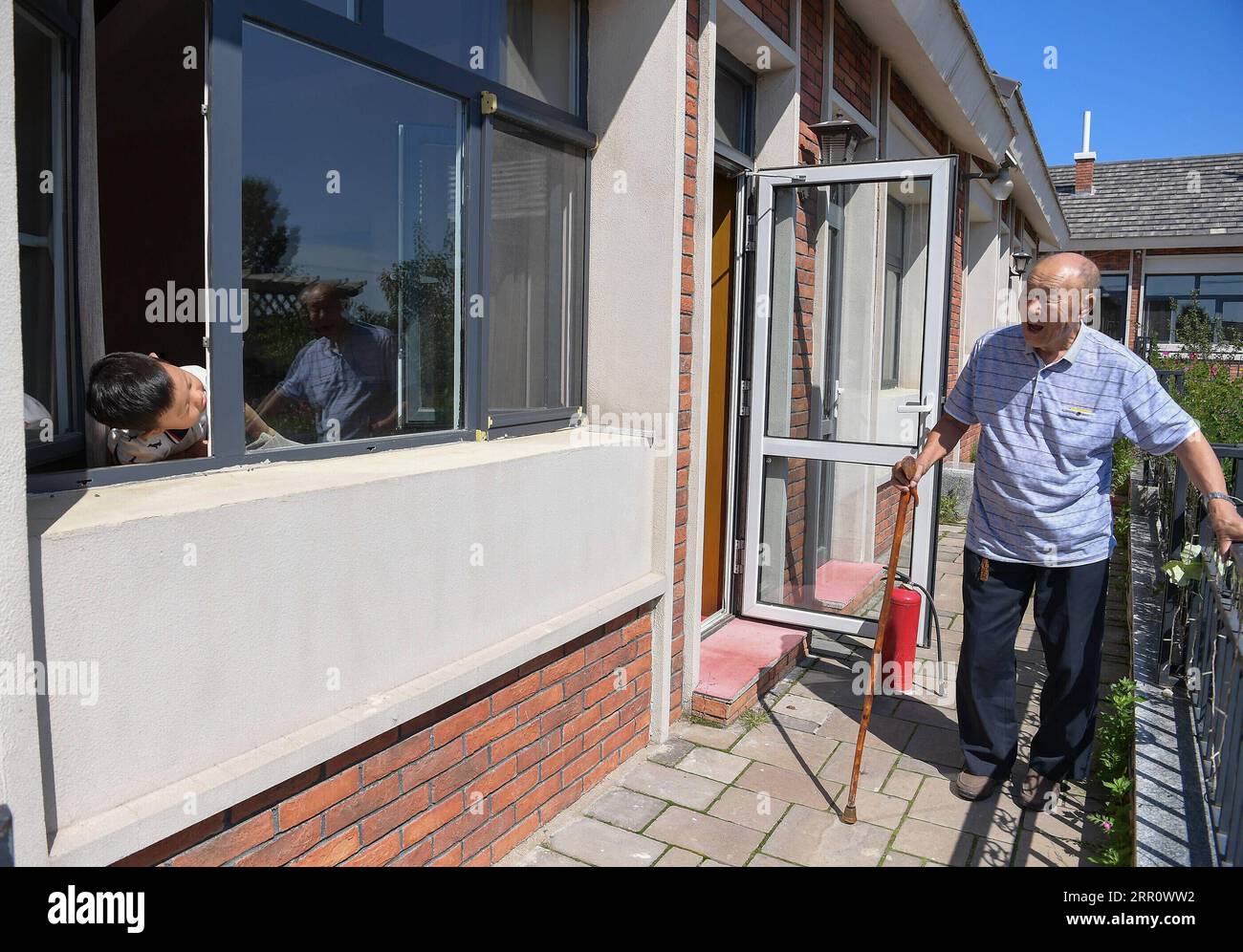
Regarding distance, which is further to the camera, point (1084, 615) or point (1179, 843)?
point (1084, 615)

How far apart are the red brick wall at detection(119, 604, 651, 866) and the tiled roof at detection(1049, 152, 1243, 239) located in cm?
2190

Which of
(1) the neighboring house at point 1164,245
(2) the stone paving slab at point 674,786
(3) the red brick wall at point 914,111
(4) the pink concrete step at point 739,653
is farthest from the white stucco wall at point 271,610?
(1) the neighboring house at point 1164,245

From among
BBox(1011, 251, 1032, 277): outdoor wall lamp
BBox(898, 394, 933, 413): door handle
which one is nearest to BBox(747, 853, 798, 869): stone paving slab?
BBox(898, 394, 933, 413): door handle

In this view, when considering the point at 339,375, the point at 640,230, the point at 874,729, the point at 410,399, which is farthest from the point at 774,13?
the point at 874,729

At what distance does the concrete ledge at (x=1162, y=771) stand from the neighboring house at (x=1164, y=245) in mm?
21015

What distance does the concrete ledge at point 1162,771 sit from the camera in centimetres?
266

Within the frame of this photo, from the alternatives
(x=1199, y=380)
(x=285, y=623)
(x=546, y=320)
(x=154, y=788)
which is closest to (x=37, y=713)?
(x=154, y=788)

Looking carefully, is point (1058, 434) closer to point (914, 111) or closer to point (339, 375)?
point (339, 375)

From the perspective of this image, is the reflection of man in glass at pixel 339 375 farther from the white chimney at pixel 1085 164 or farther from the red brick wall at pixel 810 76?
the white chimney at pixel 1085 164

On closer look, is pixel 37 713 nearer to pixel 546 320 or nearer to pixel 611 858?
pixel 611 858

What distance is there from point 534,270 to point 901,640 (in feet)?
7.70

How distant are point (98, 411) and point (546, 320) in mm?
1816

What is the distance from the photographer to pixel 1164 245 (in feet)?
73.2

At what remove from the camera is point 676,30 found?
366cm
